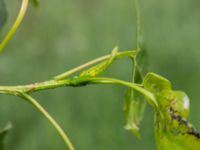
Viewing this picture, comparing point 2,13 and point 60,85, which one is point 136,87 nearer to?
point 60,85

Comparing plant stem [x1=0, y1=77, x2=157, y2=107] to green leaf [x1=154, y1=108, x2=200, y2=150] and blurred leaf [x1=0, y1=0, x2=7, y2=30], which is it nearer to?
green leaf [x1=154, y1=108, x2=200, y2=150]

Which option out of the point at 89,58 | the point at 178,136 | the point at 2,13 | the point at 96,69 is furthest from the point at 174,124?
the point at 89,58

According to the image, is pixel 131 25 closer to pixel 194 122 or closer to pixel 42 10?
pixel 42 10

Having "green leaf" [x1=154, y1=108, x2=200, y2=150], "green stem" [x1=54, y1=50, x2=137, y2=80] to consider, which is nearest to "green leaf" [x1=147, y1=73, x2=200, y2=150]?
"green leaf" [x1=154, y1=108, x2=200, y2=150]

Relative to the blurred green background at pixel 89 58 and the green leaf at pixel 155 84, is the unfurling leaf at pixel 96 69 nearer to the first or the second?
the green leaf at pixel 155 84

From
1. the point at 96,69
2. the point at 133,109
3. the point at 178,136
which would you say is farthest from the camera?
the point at 133,109

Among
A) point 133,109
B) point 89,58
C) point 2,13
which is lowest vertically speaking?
point 89,58
